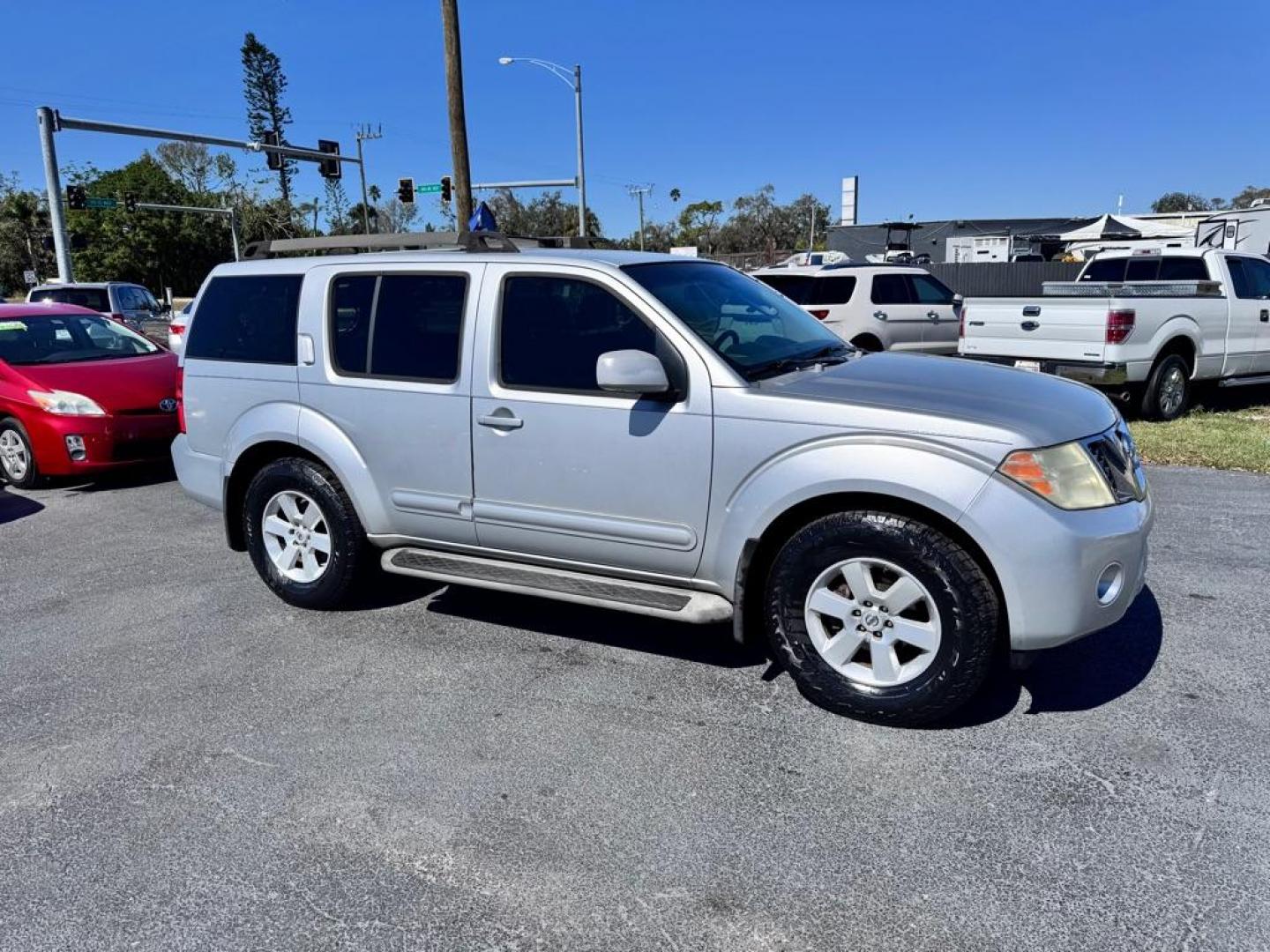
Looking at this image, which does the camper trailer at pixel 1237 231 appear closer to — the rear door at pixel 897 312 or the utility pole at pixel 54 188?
the rear door at pixel 897 312

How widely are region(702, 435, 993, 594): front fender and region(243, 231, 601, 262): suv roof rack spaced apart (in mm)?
1769

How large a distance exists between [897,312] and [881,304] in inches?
10.0

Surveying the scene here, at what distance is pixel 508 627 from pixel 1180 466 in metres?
6.33

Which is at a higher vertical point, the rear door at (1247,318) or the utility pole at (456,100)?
the utility pole at (456,100)

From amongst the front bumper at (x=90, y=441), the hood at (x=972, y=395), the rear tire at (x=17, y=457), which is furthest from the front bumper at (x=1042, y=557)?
the rear tire at (x=17, y=457)

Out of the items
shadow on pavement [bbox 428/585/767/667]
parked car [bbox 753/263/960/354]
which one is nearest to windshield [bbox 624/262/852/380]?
shadow on pavement [bbox 428/585/767/667]

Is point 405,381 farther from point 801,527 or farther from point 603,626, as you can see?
point 801,527

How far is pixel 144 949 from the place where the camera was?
8.33 ft

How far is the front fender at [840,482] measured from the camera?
3.31 meters

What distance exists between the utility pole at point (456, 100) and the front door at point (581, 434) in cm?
1379

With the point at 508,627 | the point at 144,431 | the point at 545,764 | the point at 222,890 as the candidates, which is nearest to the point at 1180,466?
the point at 508,627

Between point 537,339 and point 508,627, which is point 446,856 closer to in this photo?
point 508,627

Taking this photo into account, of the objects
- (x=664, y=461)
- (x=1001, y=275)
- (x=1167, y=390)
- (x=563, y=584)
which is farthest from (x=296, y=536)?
(x=1001, y=275)

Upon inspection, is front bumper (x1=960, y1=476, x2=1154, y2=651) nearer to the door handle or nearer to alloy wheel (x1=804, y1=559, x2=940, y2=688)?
alloy wheel (x1=804, y1=559, x2=940, y2=688)
